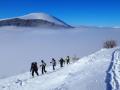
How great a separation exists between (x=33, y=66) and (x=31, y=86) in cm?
725

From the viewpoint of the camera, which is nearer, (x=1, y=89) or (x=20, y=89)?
(x=20, y=89)

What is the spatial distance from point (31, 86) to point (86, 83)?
5342mm

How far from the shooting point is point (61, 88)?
18.0 meters

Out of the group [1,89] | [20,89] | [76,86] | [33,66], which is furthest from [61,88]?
[33,66]

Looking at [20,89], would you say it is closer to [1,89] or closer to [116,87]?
[1,89]

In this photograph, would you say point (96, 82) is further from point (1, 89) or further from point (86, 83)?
point (1, 89)

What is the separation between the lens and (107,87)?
1560 centimetres

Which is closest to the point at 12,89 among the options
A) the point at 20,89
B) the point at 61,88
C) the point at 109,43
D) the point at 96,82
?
the point at 20,89

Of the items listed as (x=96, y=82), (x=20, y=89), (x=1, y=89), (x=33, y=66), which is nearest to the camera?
(x=96, y=82)

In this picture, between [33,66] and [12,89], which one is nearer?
[12,89]

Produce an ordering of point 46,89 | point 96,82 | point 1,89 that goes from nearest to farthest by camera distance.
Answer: point 96,82
point 46,89
point 1,89

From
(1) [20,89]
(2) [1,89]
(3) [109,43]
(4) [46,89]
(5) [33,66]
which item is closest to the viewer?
(4) [46,89]

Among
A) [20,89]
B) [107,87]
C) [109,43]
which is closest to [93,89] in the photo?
[107,87]

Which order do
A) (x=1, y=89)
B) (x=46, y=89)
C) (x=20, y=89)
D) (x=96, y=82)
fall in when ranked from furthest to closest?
(x=1, y=89)
(x=20, y=89)
(x=46, y=89)
(x=96, y=82)
